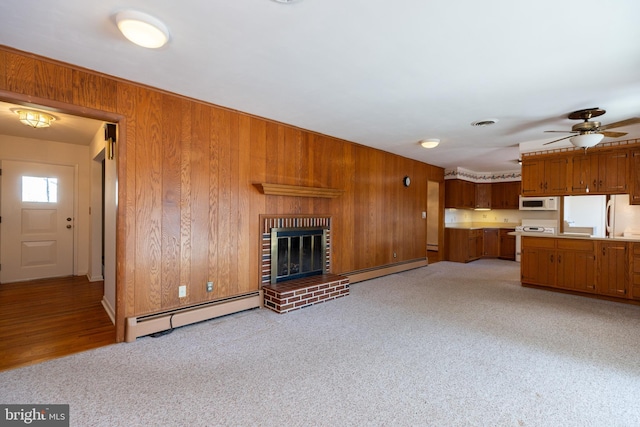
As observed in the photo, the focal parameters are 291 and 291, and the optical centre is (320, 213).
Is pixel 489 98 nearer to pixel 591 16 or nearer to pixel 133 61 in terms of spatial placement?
pixel 591 16

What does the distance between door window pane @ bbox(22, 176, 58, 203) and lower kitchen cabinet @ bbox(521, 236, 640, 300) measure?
8.13 metres

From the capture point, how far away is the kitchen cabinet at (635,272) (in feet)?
12.9

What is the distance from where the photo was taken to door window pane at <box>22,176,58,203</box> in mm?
4863

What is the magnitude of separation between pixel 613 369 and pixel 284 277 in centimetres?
331

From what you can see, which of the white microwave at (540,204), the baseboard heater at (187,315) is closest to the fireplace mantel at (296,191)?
the baseboard heater at (187,315)

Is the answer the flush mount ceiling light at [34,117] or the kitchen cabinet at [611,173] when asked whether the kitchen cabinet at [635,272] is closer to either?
the kitchen cabinet at [611,173]

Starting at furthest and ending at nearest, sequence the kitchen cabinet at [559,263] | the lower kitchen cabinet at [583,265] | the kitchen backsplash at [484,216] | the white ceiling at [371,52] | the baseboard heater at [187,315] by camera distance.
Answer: the kitchen backsplash at [484,216] < the kitchen cabinet at [559,263] < the lower kitchen cabinet at [583,265] < the baseboard heater at [187,315] < the white ceiling at [371,52]

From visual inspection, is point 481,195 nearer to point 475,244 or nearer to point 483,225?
point 483,225

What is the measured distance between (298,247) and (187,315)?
1.66m

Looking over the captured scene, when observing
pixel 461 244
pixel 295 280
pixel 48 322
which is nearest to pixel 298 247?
pixel 295 280

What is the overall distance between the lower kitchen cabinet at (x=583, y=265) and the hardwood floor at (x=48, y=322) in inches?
231

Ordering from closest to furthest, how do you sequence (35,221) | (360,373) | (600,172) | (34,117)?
(360,373), (34,117), (600,172), (35,221)

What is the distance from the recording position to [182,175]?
3.08 meters

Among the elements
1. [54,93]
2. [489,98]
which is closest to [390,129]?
[489,98]
